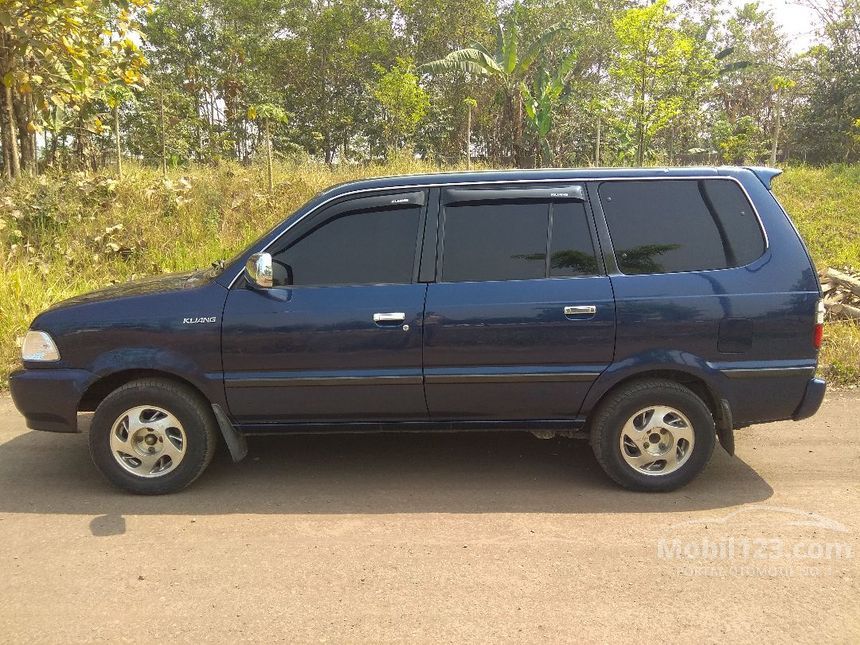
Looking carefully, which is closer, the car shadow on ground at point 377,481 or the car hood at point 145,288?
the car shadow on ground at point 377,481

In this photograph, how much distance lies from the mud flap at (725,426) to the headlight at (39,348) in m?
4.12

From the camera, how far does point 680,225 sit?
4.22 m

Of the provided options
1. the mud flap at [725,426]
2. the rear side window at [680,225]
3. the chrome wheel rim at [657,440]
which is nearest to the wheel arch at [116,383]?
the chrome wheel rim at [657,440]

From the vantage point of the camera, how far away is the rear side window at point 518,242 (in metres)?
4.17

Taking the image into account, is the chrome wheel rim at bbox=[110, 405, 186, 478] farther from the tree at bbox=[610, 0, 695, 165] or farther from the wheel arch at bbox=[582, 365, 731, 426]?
the tree at bbox=[610, 0, 695, 165]

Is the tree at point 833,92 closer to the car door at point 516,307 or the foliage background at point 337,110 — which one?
the foliage background at point 337,110

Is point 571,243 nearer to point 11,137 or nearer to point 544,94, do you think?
point 11,137

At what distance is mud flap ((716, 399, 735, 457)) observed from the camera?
4.13 m

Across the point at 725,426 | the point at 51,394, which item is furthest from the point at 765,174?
the point at 51,394

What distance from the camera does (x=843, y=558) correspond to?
3420 mm

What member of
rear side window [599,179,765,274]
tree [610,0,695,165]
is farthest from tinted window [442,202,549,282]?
tree [610,0,695,165]

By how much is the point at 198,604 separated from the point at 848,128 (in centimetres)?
2803

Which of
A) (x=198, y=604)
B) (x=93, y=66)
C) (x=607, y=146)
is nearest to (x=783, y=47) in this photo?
(x=607, y=146)

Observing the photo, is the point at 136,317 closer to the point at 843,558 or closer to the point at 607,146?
the point at 843,558
